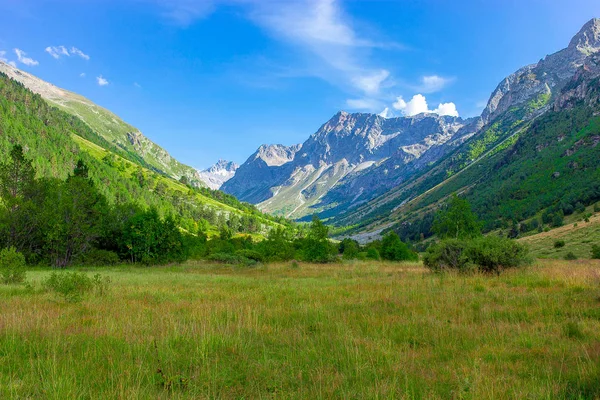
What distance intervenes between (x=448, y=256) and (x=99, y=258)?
47.6 metres

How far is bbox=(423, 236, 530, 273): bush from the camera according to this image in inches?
607

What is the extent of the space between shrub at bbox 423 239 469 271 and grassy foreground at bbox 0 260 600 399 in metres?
6.87

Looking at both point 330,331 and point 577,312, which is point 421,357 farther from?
point 577,312

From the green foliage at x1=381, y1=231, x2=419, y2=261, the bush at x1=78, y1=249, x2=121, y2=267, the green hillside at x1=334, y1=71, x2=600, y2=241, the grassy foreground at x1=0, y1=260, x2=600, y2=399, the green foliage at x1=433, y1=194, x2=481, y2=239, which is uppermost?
the green hillside at x1=334, y1=71, x2=600, y2=241

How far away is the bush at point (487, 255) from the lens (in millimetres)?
15414

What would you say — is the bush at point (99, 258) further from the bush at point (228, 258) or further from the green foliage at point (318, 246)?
the green foliage at point (318, 246)

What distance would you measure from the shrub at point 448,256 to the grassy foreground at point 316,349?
270 inches

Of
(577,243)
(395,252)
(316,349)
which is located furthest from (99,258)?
(577,243)

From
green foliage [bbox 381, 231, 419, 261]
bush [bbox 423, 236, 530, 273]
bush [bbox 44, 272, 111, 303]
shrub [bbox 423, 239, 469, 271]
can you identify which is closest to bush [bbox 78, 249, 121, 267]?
bush [bbox 44, 272, 111, 303]

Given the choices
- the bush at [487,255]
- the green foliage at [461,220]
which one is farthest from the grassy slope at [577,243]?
the bush at [487,255]

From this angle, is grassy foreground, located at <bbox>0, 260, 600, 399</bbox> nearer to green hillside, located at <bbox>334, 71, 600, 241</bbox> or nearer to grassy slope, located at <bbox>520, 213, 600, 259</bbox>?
grassy slope, located at <bbox>520, 213, 600, 259</bbox>

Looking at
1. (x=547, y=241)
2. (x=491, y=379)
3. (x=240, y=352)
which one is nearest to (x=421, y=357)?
(x=491, y=379)

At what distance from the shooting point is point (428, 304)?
909 centimetres

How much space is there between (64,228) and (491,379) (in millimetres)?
50824
